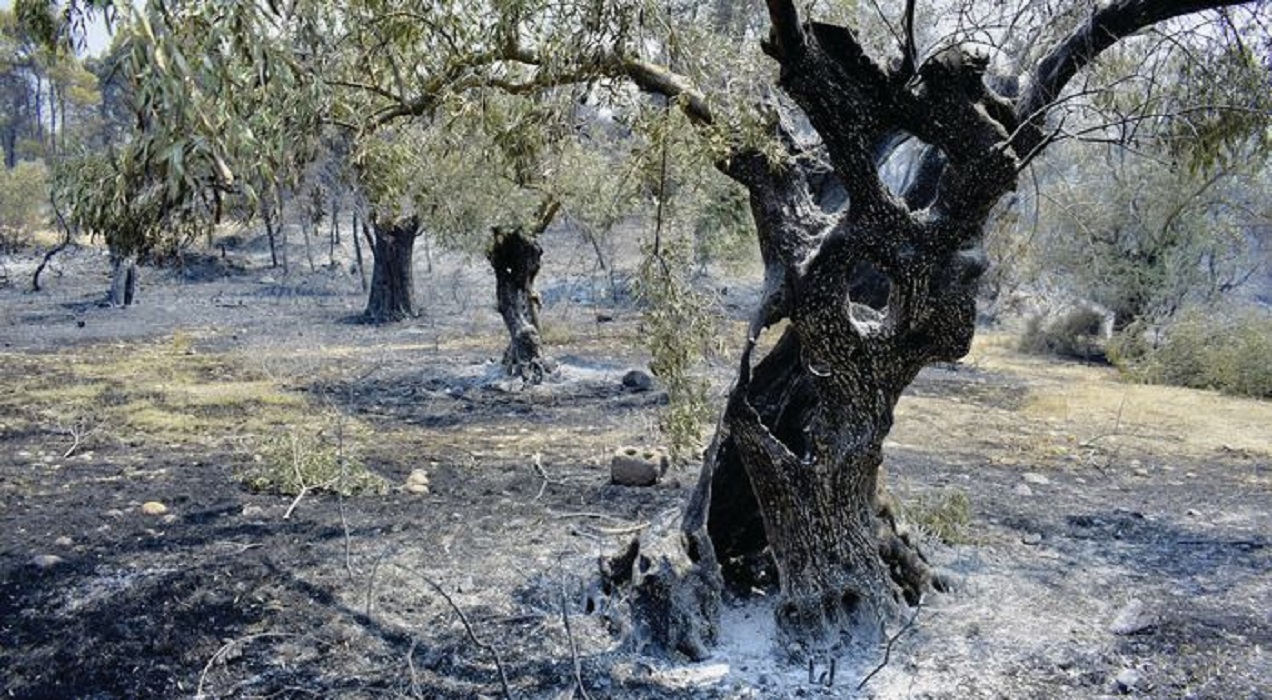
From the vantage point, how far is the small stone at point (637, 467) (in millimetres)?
7500

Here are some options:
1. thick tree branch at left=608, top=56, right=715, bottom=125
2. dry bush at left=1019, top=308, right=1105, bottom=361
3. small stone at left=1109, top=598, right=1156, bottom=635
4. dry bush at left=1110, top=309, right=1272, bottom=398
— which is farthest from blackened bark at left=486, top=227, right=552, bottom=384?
dry bush at left=1019, top=308, right=1105, bottom=361

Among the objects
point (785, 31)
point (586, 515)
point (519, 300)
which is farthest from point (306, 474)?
point (519, 300)

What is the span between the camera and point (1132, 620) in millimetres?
5039

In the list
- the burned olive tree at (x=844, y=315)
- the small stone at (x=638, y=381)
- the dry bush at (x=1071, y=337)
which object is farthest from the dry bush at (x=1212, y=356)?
the burned olive tree at (x=844, y=315)

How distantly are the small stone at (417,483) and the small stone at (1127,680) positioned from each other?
4721mm

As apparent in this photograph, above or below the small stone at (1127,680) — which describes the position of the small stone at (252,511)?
below

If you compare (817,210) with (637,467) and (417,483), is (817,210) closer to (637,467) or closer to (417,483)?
(637,467)

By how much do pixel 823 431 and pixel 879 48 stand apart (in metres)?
3.22

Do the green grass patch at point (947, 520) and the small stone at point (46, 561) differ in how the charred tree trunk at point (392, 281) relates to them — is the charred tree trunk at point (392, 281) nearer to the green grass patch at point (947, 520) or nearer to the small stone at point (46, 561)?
the small stone at point (46, 561)

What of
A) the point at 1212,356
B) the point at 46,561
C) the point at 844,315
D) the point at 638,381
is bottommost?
the point at 46,561

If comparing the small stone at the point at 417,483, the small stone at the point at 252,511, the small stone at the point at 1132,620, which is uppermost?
the small stone at the point at 1132,620

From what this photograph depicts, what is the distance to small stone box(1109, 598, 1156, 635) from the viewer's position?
4.96m

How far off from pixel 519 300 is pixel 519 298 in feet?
0.10

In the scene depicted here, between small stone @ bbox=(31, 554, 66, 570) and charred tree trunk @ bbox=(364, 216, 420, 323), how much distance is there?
15.9 meters
